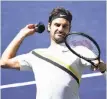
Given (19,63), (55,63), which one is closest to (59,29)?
(55,63)

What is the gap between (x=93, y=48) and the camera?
214cm

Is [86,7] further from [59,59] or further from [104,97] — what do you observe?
[59,59]

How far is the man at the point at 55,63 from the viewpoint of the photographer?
214cm

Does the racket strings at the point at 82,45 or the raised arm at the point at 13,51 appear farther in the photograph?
the raised arm at the point at 13,51

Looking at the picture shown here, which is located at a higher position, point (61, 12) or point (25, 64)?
point (61, 12)

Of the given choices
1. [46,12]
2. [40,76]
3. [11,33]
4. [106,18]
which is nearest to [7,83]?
[11,33]

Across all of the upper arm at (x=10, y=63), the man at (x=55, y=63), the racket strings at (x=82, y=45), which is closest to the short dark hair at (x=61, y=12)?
the man at (x=55, y=63)

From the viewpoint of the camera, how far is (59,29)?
A: 2.21m

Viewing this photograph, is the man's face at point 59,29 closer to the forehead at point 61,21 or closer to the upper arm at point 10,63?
the forehead at point 61,21

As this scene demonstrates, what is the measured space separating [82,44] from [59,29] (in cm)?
12

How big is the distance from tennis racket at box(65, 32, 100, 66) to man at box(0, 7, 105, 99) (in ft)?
0.12

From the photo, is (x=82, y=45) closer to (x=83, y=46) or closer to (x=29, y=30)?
(x=83, y=46)

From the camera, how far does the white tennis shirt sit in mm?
2143

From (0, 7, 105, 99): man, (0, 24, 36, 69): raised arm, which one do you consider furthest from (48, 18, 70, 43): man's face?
(0, 24, 36, 69): raised arm
